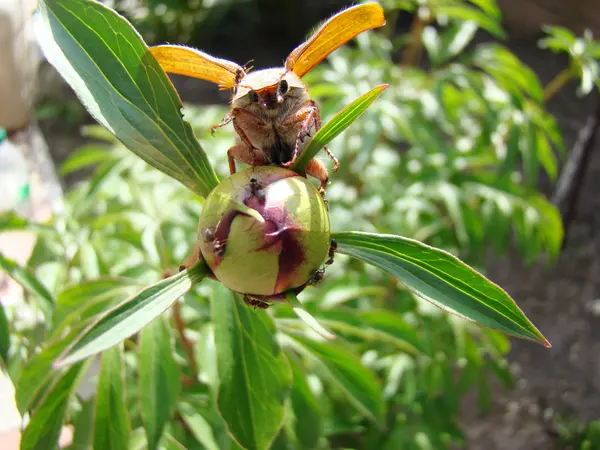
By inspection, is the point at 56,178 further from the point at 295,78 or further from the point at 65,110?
the point at 295,78

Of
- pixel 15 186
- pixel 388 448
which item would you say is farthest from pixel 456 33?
pixel 15 186

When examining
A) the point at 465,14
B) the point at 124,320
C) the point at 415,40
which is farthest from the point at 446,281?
the point at 415,40

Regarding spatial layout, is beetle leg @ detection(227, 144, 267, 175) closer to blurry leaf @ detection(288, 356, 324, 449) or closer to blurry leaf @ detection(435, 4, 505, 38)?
blurry leaf @ detection(288, 356, 324, 449)

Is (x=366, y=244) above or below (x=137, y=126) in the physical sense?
below

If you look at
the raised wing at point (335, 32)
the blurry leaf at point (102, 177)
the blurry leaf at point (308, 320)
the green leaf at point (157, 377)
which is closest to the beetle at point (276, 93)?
the raised wing at point (335, 32)

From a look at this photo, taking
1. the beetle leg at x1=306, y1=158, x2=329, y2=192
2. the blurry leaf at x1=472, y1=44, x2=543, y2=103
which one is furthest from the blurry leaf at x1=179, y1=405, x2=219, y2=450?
the blurry leaf at x1=472, y1=44, x2=543, y2=103

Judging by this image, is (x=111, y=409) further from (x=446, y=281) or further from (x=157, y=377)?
(x=446, y=281)

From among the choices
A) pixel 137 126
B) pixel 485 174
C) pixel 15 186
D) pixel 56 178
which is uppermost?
pixel 137 126
